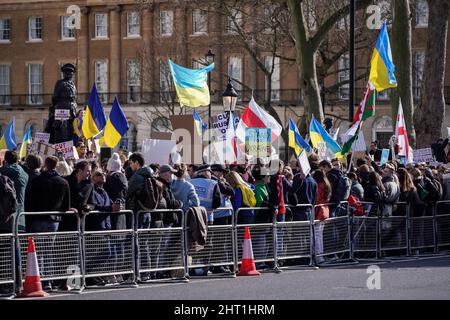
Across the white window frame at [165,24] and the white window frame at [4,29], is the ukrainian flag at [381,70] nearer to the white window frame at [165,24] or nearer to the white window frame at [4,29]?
the white window frame at [165,24]

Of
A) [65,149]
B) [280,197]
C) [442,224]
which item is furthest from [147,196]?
[442,224]

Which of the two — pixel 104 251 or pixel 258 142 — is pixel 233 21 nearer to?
pixel 258 142

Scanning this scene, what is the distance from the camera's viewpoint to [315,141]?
977 inches

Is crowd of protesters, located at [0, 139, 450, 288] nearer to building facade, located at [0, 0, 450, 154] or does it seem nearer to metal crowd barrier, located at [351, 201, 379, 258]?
metal crowd barrier, located at [351, 201, 379, 258]

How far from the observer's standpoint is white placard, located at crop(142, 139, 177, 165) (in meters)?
21.8

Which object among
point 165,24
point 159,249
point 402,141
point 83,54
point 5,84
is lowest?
point 159,249

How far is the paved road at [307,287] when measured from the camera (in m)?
15.8

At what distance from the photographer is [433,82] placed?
36.3 m

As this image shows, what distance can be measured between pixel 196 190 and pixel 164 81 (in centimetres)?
5475

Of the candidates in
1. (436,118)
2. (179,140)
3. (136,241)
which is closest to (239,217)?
(136,241)

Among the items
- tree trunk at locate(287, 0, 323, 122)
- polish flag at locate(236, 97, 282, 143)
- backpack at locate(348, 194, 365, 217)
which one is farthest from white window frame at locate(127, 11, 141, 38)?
backpack at locate(348, 194, 365, 217)

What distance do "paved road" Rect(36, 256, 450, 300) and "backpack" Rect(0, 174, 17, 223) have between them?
1.19m

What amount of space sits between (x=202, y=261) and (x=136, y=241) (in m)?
1.63
